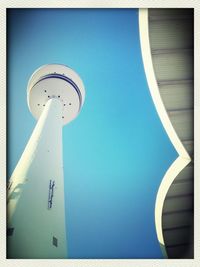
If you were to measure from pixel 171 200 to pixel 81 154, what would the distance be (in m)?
0.39

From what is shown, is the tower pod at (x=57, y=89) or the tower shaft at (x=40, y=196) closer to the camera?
the tower shaft at (x=40, y=196)

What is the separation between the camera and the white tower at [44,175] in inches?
50.4

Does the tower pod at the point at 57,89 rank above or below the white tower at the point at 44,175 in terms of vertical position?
above

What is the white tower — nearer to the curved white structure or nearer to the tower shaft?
the tower shaft

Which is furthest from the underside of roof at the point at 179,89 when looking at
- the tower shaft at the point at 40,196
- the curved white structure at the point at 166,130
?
the tower shaft at the point at 40,196

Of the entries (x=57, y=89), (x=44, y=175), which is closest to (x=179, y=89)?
(x=57, y=89)

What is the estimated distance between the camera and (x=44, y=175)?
133 cm

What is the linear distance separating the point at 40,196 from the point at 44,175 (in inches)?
2.9

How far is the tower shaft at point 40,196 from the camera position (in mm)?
1277

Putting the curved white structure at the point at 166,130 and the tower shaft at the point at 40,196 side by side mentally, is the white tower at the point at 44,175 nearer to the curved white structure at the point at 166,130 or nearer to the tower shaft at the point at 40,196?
the tower shaft at the point at 40,196

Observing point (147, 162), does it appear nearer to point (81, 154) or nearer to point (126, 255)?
point (81, 154)
